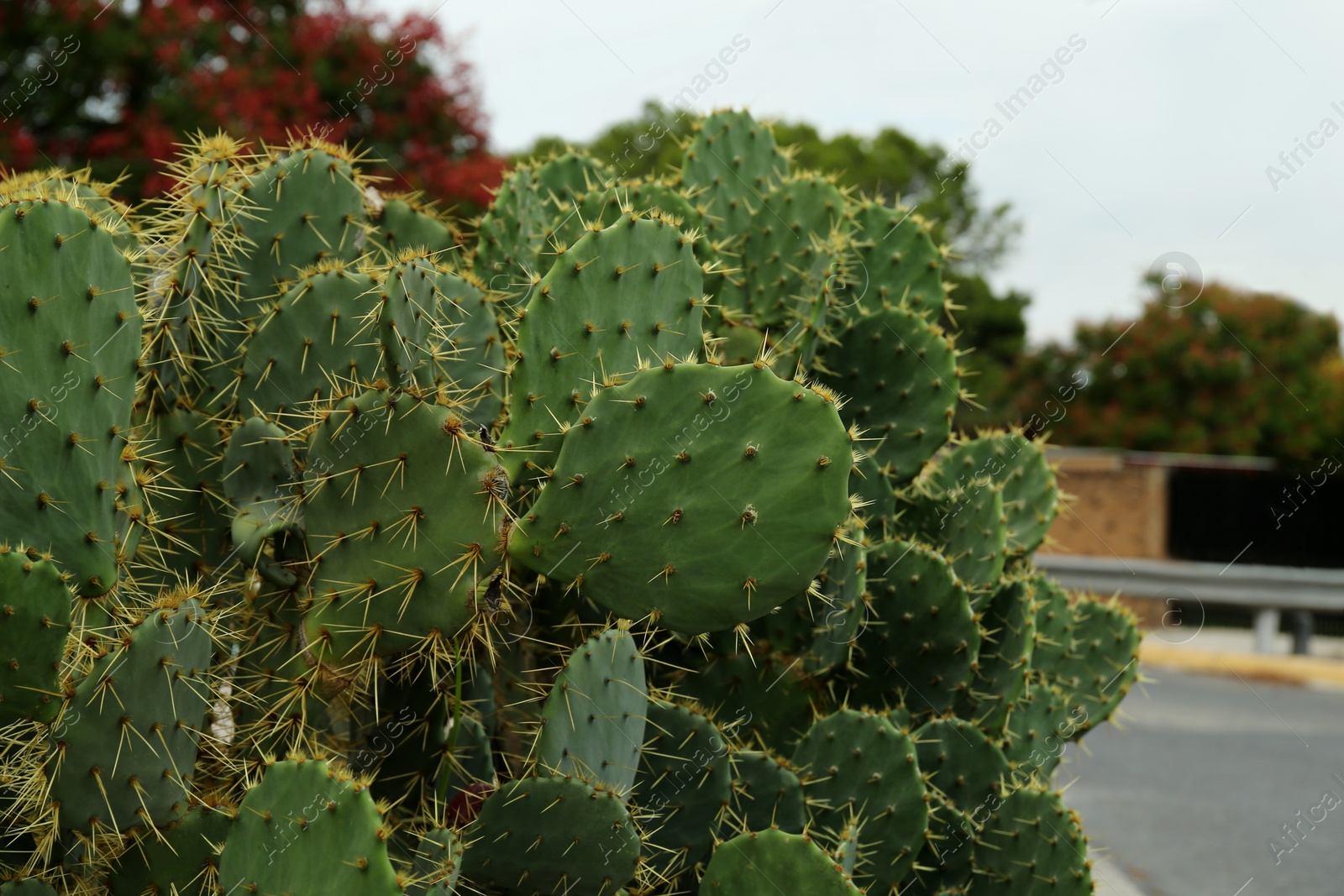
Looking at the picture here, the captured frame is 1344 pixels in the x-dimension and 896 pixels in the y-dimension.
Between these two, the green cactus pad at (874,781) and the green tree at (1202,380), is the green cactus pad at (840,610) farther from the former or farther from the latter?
the green tree at (1202,380)

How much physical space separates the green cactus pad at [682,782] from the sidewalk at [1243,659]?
7.87 m

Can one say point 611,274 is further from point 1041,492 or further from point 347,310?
point 1041,492

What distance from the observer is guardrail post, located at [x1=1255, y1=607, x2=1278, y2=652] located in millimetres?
10305

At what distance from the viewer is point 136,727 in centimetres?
153

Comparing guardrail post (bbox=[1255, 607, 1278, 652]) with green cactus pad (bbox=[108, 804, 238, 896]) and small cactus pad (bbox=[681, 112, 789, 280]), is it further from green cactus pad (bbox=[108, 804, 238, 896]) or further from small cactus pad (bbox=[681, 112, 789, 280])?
green cactus pad (bbox=[108, 804, 238, 896])

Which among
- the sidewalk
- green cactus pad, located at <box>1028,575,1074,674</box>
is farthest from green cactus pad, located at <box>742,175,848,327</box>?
the sidewalk

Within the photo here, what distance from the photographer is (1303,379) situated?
20.3 metres

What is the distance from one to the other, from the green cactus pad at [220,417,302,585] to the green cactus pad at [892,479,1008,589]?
123 cm

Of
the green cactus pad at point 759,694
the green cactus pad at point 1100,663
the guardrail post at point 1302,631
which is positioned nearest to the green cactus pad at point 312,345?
the green cactus pad at point 759,694

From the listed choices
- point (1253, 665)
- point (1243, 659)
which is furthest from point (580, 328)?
point (1243, 659)

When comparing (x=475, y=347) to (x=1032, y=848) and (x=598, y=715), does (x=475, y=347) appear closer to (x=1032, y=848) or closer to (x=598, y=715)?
(x=598, y=715)

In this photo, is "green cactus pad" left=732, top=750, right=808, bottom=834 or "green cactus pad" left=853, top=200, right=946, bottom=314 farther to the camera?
"green cactus pad" left=853, top=200, right=946, bottom=314

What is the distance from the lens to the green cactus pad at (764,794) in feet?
6.38

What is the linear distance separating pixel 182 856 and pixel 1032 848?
151 cm
